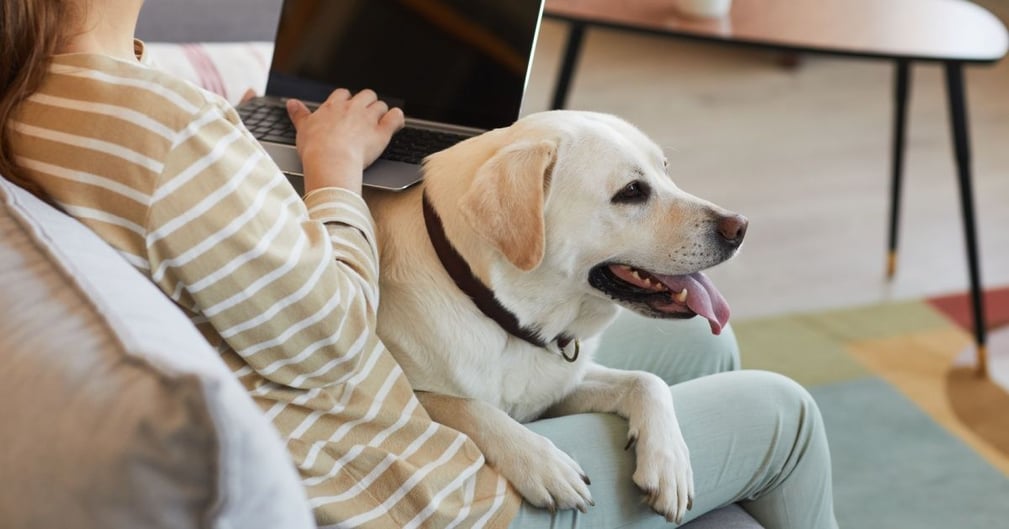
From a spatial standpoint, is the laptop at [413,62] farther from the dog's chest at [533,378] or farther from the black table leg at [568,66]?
the black table leg at [568,66]

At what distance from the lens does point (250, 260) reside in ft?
2.88

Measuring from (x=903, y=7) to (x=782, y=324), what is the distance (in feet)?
2.53

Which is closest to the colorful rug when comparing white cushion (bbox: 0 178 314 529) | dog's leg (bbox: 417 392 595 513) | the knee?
the knee

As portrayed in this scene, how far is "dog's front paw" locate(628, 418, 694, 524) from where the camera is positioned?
42.0 inches

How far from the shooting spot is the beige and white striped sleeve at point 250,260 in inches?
34.0

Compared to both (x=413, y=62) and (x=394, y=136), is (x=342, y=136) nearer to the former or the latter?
(x=394, y=136)

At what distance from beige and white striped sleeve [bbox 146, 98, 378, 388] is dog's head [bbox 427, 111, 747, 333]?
0.70 feet

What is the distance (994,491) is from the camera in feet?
6.48

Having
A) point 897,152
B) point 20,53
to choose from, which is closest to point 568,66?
point 897,152

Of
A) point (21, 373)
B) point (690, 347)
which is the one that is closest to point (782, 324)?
point (690, 347)

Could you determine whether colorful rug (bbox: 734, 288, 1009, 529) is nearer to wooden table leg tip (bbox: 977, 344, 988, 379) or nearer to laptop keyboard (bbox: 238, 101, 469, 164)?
wooden table leg tip (bbox: 977, 344, 988, 379)

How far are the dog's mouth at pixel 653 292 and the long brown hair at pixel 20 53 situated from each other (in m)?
0.59

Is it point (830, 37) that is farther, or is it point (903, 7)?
point (903, 7)

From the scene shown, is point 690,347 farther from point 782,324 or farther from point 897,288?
point 897,288
